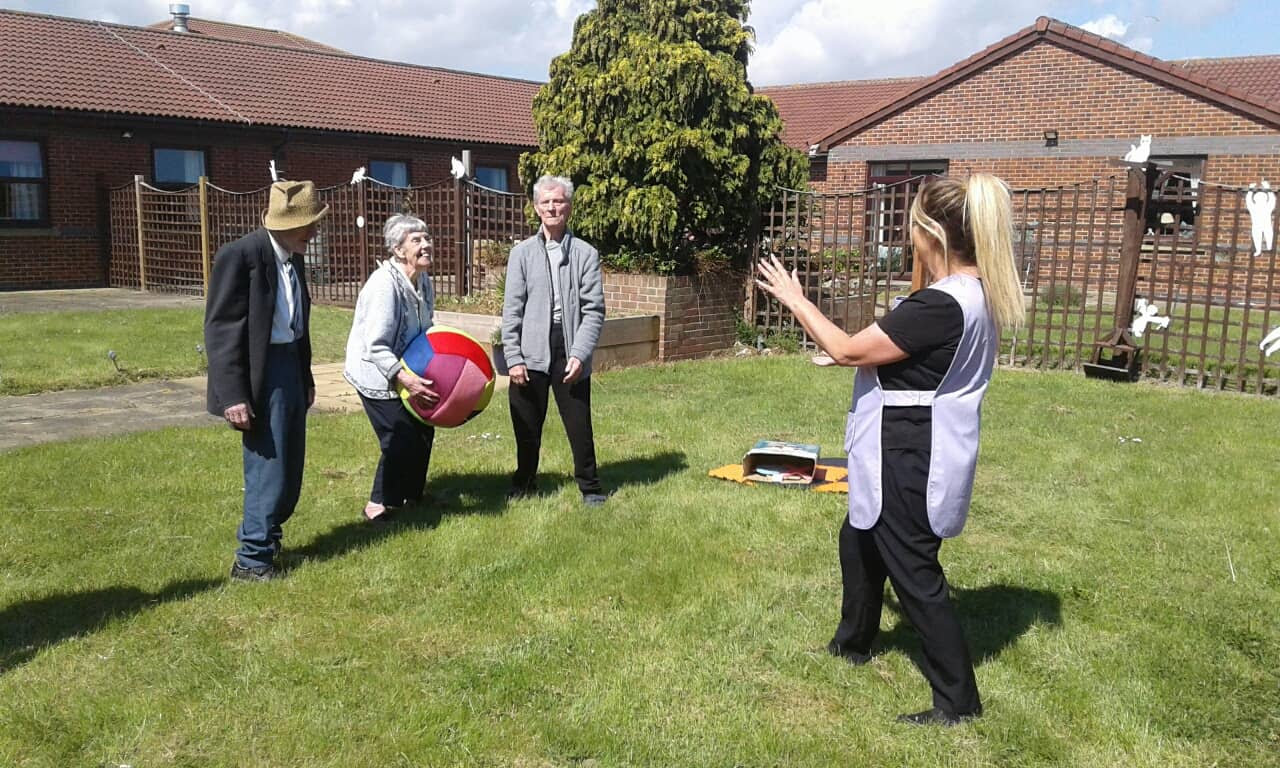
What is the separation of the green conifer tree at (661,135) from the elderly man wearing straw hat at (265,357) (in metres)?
6.66

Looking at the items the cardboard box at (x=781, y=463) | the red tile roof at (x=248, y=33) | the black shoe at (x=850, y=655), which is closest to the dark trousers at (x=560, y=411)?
the cardboard box at (x=781, y=463)

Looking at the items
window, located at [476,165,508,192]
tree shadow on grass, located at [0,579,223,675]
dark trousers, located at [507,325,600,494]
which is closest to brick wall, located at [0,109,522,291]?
window, located at [476,165,508,192]

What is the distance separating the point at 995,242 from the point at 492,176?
2377 centimetres

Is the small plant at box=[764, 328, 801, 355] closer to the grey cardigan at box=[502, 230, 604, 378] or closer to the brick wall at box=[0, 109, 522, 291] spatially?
the grey cardigan at box=[502, 230, 604, 378]

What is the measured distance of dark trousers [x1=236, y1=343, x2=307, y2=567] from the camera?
172 inches

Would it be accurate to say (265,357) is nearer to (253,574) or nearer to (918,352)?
(253,574)

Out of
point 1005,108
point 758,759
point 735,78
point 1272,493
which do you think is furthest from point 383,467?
point 1005,108

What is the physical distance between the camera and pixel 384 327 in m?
4.93

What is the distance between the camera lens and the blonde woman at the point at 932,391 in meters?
3.12

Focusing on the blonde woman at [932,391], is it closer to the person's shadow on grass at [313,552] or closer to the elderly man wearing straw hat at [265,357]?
the elderly man wearing straw hat at [265,357]

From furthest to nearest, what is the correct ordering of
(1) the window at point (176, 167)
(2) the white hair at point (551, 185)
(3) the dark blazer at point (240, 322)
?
(1) the window at point (176, 167) → (2) the white hair at point (551, 185) → (3) the dark blazer at point (240, 322)

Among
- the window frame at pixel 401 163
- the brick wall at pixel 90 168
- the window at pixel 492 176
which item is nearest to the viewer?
the brick wall at pixel 90 168

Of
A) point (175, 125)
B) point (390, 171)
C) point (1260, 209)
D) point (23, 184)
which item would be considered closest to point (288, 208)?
point (1260, 209)

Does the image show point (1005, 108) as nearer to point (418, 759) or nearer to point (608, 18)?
point (608, 18)
